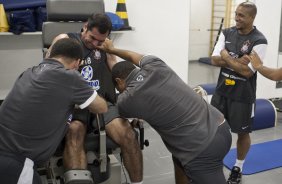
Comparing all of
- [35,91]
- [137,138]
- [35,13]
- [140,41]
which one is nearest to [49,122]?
[35,91]

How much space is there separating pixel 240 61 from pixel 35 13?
2.59 metres

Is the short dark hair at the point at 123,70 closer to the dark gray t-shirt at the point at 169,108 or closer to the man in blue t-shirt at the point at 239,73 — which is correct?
the dark gray t-shirt at the point at 169,108

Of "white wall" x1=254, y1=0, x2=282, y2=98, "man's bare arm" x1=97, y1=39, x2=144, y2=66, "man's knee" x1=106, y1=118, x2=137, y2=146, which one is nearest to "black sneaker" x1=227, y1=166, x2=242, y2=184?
"man's knee" x1=106, y1=118, x2=137, y2=146

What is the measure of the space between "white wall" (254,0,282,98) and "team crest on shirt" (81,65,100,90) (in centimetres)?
320

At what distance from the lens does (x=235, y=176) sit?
→ 3.05 meters

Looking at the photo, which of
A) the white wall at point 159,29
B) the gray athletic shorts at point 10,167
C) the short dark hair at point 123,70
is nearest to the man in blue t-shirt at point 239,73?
the short dark hair at point 123,70

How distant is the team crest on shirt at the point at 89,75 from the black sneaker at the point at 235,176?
4.67ft

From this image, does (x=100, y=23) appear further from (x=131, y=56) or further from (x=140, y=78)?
(x=140, y=78)

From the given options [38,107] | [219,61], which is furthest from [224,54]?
[38,107]

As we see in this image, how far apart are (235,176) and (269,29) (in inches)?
118

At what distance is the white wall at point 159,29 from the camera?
4.57 meters

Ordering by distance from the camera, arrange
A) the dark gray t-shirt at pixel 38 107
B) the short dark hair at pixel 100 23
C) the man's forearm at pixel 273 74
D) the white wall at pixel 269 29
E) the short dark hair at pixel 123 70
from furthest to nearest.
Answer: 1. the white wall at pixel 269 29
2. the man's forearm at pixel 273 74
3. the short dark hair at pixel 100 23
4. the short dark hair at pixel 123 70
5. the dark gray t-shirt at pixel 38 107

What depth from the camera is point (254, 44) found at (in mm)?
2881

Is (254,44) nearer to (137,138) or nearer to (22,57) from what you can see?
(137,138)
